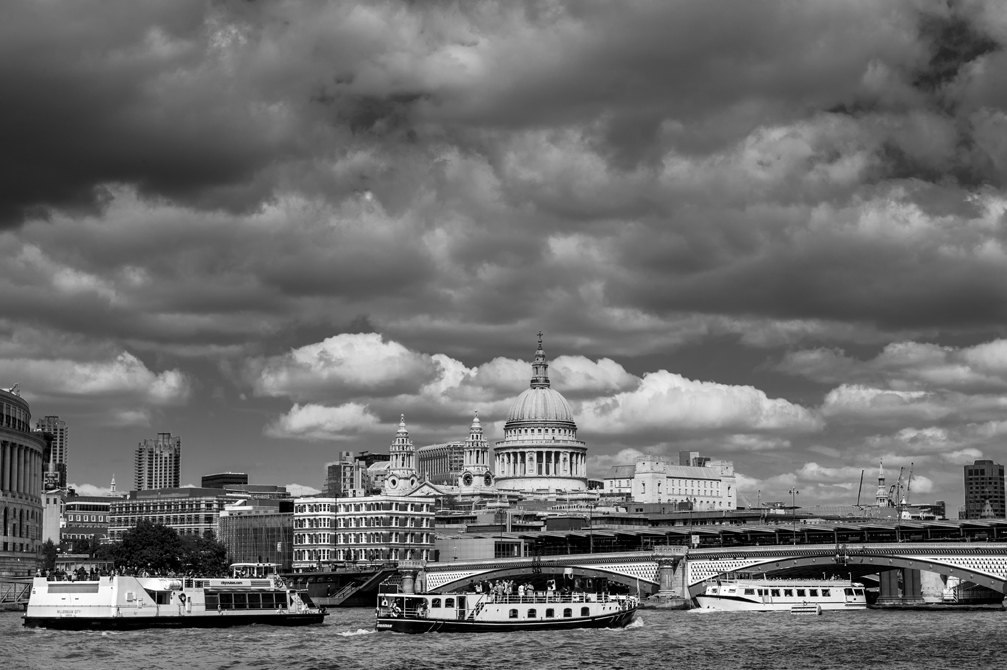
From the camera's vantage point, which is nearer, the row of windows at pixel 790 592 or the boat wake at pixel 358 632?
the boat wake at pixel 358 632

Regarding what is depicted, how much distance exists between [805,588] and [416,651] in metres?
73.6

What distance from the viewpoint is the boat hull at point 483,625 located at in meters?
139

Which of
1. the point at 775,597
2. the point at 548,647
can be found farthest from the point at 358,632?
the point at 775,597

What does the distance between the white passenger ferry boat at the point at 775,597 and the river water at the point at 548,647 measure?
25509 millimetres

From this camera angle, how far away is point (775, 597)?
7170 inches

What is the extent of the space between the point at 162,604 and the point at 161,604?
0.14 meters

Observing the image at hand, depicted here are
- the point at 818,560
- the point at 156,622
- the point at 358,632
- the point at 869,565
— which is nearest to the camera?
the point at 156,622

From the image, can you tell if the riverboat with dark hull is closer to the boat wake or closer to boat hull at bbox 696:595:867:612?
the boat wake

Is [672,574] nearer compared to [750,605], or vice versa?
[750,605]

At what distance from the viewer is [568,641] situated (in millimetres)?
129000

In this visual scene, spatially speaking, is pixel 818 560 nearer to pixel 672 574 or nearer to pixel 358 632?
pixel 672 574

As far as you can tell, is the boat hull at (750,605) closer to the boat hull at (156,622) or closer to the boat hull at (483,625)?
the boat hull at (483,625)

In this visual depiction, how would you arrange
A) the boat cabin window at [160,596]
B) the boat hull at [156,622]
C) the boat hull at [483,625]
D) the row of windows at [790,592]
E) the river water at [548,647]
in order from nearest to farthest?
the river water at [548,647]
the boat hull at [483,625]
the boat hull at [156,622]
the boat cabin window at [160,596]
the row of windows at [790,592]

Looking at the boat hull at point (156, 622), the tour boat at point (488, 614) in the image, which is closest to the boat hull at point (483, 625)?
the tour boat at point (488, 614)
